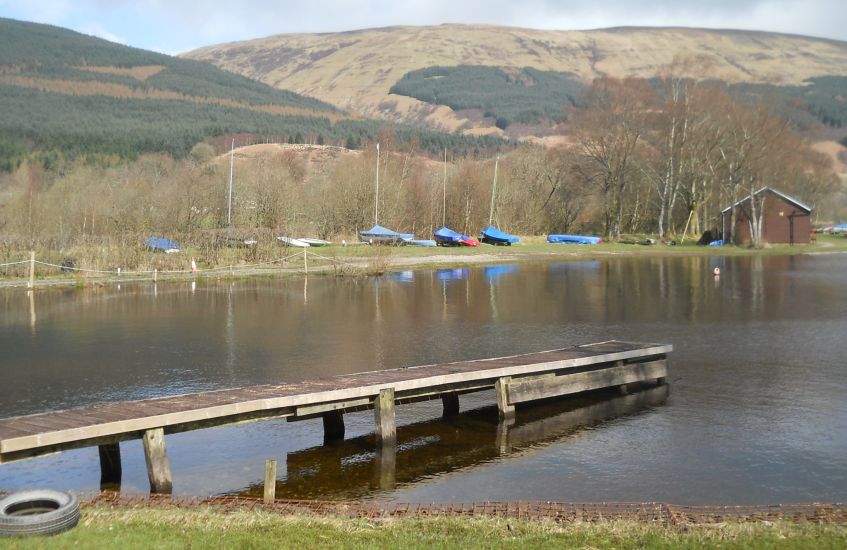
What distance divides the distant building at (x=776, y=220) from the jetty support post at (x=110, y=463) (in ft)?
230

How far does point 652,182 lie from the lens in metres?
82.1

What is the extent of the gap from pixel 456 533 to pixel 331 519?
63.0 inches

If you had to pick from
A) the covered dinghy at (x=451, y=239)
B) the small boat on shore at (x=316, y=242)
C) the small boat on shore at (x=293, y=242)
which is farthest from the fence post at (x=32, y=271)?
the covered dinghy at (x=451, y=239)

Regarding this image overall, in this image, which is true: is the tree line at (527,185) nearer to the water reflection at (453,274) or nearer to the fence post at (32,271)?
the fence post at (32,271)

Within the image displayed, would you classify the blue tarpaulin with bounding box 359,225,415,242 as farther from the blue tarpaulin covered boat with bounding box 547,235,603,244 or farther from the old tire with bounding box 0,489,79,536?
the old tire with bounding box 0,489,79,536

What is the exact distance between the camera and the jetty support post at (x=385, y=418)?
15.0 meters

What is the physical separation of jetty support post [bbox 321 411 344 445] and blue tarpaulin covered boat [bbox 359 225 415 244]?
47943 mm

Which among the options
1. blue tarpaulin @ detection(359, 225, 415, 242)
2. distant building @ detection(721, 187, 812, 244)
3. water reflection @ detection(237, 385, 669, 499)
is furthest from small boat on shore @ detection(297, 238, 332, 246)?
water reflection @ detection(237, 385, 669, 499)

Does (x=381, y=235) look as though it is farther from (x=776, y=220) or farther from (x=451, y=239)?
(x=776, y=220)

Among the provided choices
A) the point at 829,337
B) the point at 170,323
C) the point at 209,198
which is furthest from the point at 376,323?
the point at 209,198

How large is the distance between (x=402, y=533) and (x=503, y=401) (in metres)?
7.39

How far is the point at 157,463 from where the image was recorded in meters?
12.7

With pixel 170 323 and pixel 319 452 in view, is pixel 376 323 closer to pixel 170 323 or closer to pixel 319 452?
pixel 170 323

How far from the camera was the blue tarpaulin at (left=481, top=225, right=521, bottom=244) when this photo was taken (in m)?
71.9
